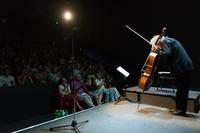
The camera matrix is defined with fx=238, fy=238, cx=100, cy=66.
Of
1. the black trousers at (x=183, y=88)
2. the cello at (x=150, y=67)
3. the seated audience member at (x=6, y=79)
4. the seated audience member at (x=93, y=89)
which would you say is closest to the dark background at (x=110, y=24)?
the seated audience member at (x=93, y=89)

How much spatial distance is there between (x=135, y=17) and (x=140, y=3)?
0.46m

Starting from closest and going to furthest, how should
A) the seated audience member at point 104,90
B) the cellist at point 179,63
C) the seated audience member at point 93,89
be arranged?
the cellist at point 179,63 < the seated audience member at point 93,89 < the seated audience member at point 104,90

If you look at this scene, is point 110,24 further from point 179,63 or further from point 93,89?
point 179,63

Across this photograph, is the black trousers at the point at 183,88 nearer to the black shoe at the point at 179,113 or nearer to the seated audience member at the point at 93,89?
the black shoe at the point at 179,113

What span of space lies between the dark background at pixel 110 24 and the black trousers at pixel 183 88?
3.36m

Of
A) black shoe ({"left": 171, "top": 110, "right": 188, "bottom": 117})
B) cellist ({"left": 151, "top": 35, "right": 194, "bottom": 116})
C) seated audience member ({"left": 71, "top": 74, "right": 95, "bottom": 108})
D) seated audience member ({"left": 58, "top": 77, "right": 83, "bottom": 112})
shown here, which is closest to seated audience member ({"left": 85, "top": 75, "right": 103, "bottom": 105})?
seated audience member ({"left": 71, "top": 74, "right": 95, "bottom": 108})

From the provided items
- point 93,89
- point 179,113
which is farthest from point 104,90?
point 179,113

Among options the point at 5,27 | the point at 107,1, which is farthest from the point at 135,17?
the point at 5,27

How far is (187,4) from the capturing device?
666 centimetres

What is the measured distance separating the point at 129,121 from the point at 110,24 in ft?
16.1

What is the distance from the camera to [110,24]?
7.97m

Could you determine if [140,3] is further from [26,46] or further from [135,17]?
[26,46]

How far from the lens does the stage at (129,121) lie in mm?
3225

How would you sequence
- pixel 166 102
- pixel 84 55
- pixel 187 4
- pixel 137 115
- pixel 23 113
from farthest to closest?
pixel 84 55 < pixel 187 4 < pixel 23 113 < pixel 166 102 < pixel 137 115
